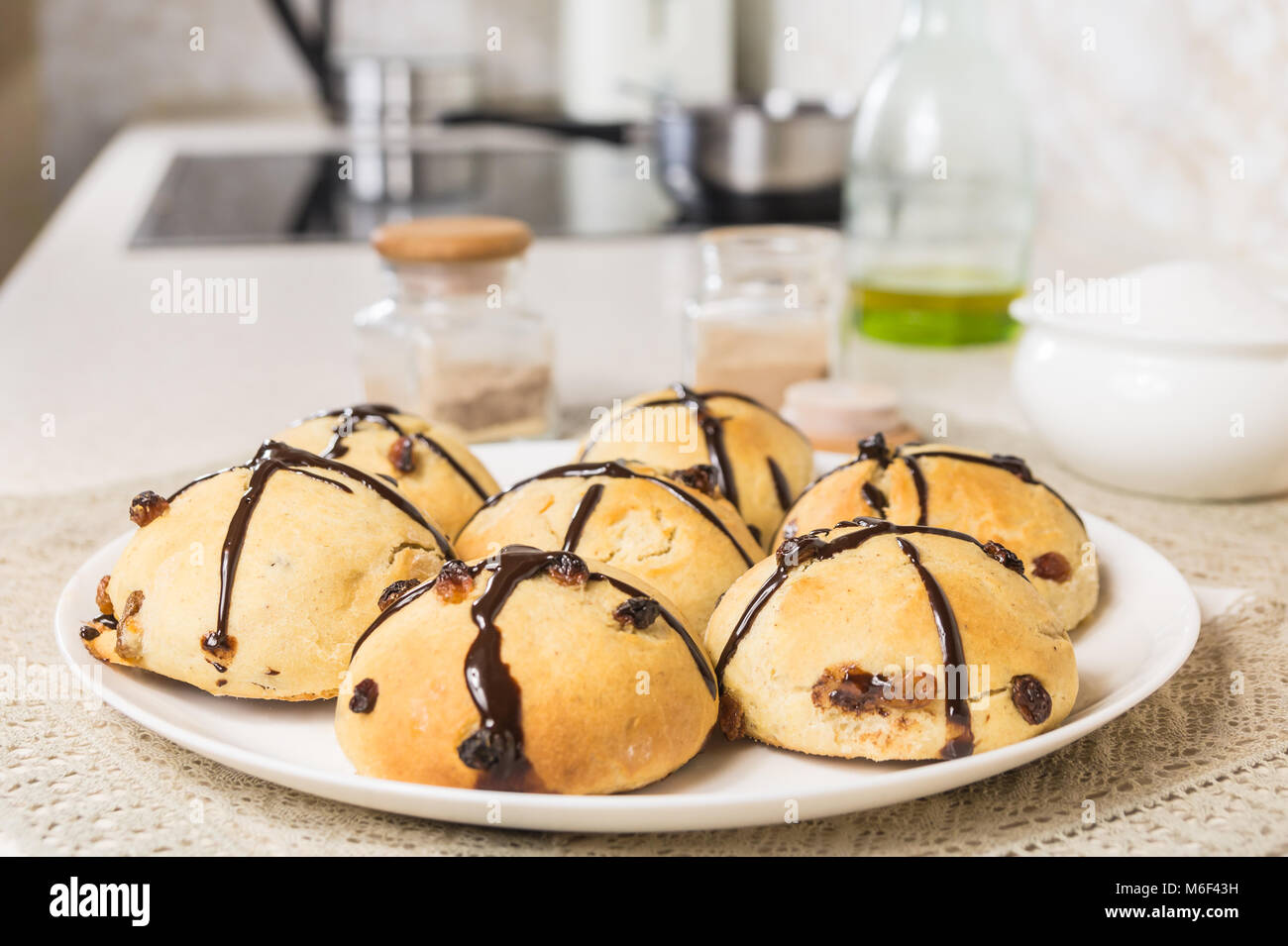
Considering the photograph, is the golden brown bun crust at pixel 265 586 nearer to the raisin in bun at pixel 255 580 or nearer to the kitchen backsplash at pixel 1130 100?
the raisin in bun at pixel 255 580

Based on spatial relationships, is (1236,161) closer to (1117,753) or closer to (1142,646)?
(1142,646)

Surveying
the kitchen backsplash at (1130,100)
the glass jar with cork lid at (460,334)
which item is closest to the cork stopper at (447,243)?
the glass jar with cork lid at (460,334)

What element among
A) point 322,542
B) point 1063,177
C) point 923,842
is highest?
A: point 1063,177

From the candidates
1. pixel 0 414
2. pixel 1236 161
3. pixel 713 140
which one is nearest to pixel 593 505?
pixel 0 414

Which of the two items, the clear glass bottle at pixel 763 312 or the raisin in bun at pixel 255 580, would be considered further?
the clear glass bottle at pixel 763 312

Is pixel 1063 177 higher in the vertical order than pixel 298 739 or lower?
higher

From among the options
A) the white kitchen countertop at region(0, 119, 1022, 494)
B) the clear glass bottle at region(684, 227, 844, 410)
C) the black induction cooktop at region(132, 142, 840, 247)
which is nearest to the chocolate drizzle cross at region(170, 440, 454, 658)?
the white kitchen countertop at region(0, 119, 1022, 494)
